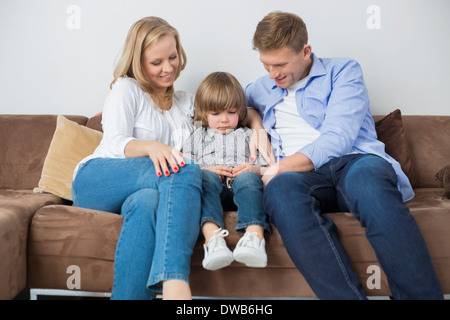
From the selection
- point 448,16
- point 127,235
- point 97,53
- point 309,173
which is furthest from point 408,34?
point 127,235

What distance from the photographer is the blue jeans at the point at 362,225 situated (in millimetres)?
1141

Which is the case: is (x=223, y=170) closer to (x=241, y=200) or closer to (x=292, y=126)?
(x=241, y=200)

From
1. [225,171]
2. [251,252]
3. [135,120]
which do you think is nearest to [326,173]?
[225,171]

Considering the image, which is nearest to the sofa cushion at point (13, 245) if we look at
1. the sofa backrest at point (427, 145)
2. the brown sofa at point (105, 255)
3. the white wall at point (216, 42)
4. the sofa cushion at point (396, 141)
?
the brown sofa at point (105, 255)

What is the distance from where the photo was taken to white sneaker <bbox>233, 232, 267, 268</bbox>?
46.0 inches

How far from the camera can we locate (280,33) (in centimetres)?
154

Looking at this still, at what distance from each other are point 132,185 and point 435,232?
1051 millimetres

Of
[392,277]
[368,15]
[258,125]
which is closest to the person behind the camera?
[392,277]

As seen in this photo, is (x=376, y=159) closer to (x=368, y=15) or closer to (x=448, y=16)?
(x=368, y=15)

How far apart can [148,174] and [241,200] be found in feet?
1.08

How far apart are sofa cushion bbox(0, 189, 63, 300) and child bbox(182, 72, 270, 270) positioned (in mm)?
635

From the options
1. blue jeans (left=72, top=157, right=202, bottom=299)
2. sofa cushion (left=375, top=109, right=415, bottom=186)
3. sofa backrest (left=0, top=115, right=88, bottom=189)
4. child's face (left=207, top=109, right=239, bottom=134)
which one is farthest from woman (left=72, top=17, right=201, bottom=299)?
sofa cushion (left=375, top=109, right=415, bottom=186)

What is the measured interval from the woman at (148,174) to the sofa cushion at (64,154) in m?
0.41

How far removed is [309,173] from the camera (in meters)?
1.47
